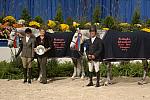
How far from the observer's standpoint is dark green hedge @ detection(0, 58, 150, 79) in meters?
14.2

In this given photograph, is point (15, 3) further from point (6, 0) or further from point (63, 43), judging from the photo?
point (63, 43)

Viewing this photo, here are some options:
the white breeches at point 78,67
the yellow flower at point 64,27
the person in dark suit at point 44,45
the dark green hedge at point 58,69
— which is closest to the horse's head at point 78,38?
the person in dark suit at point 44,45

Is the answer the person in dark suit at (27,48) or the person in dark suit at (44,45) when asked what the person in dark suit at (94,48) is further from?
the person in dark suit at (27,48)

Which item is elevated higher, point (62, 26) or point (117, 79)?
point (62, 26)

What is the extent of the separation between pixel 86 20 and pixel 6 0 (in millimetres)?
3503

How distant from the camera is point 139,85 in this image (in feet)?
41.8

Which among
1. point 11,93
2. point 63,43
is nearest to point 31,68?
point 63,43

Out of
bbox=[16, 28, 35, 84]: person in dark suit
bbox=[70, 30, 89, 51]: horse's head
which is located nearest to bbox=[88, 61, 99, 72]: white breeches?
bbox=[70, 30, 89, 51]: horse's head

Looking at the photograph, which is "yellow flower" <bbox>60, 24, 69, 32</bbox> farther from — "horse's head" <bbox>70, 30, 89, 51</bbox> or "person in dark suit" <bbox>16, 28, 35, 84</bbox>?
"person in dark suit" <bbox>16, 28, 35, 84</bbox>

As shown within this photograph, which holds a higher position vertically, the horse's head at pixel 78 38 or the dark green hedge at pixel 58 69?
the horse's head at pixel 78 38

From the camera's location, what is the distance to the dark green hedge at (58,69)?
14.2 metres

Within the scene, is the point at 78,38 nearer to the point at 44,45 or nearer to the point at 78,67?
the point at 44,45

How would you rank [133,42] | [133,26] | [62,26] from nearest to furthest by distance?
[133,42] → [62,26] → [133,26]

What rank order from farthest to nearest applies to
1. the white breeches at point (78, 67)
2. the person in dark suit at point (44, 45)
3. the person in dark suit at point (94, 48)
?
the white breeches at point (78, 67) < the person in dark suit at point (44, 45) < the person in dark suit at point (94, 48)
